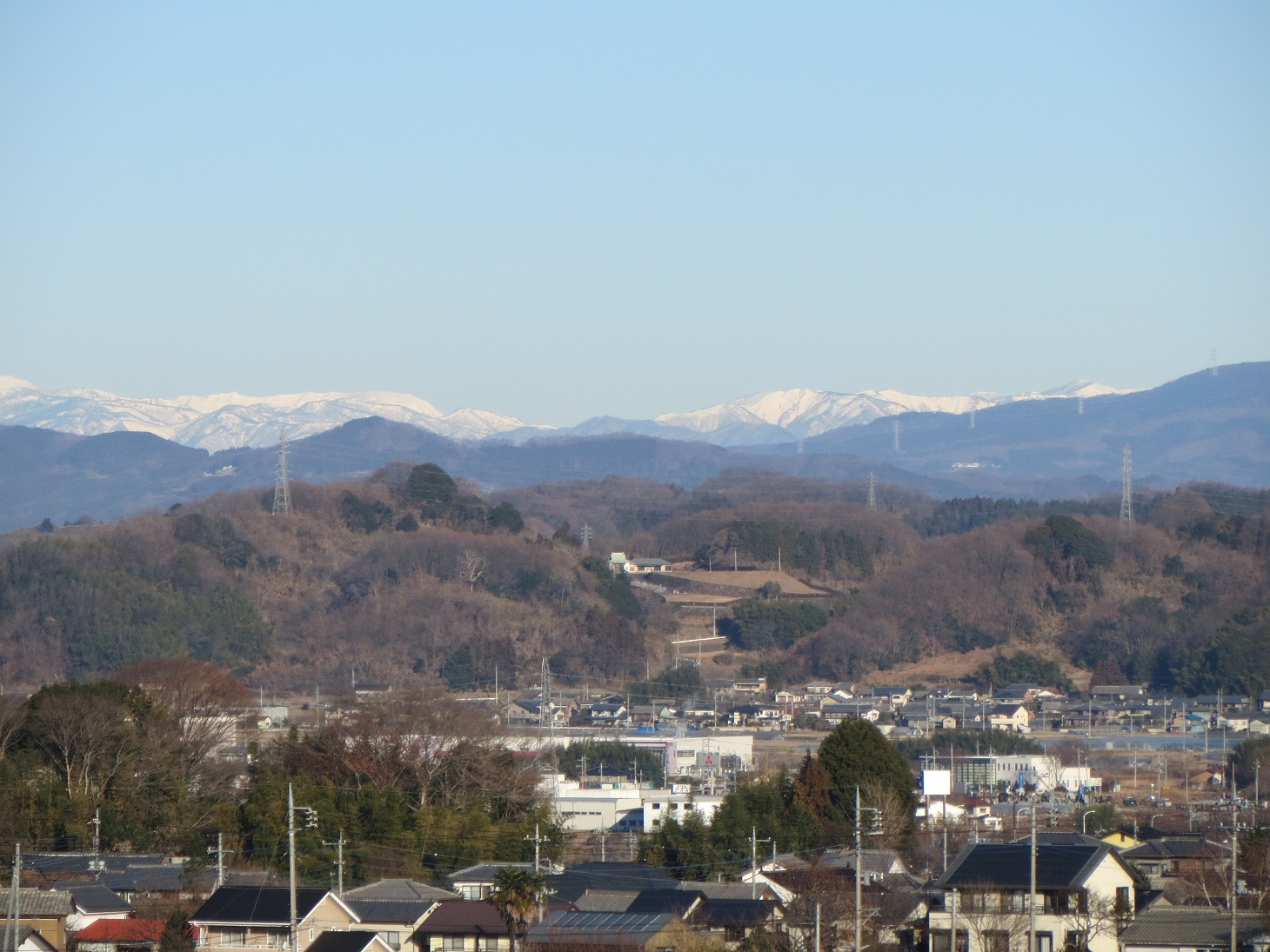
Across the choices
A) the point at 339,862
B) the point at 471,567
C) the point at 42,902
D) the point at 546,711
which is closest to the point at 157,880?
the point at 339,862

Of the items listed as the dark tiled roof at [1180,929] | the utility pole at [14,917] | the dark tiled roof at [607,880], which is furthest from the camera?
the dark tiled roof at [607,880]

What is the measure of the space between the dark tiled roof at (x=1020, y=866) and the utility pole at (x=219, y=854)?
22.3 ft

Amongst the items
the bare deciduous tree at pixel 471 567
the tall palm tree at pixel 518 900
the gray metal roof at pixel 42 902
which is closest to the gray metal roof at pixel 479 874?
the tall palm tree at pixel 518 900

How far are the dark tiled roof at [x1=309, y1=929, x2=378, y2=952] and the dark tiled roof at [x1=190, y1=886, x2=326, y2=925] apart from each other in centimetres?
42

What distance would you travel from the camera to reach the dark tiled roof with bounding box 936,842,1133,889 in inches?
695

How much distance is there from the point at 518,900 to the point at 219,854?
4326mm

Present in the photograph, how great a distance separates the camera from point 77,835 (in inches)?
902

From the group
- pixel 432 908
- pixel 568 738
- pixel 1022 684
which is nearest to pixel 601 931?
pixel 432 908

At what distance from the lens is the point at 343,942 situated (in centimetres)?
1778

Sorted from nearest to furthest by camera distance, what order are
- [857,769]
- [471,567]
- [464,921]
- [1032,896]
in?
1. [1032,896]
2. [464,921]
3. [857,769]
4. [471,567]

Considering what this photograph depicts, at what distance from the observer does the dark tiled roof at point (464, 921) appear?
718 inches

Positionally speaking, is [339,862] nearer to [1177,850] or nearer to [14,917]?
[14,917]

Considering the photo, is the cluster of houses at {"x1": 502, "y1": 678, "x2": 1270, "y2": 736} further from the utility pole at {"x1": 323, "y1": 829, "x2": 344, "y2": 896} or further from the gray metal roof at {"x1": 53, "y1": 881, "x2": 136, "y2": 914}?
the gray metal roof at {"x1": 53, "y1": 881, "x2": 136, "y2": 914}

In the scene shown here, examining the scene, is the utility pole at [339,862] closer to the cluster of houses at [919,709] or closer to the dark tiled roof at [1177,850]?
the dark tiled roof at [1177,850]
